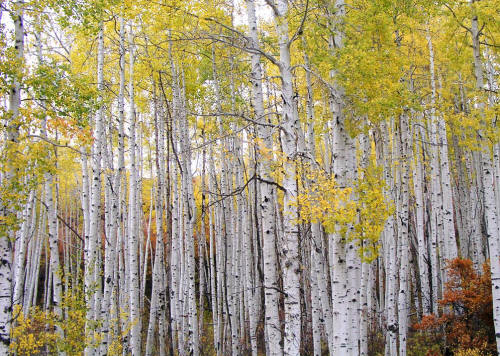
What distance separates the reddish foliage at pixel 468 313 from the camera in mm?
9281

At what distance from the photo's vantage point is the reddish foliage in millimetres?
9281

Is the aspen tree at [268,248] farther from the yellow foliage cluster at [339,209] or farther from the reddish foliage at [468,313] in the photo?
the reddish foliage at [468,313]

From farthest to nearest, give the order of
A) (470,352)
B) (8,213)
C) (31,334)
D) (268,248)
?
(470,352) → (31,334) → (8,213) → (268,248)

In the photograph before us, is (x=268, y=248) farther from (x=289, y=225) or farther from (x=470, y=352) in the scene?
(x=470, y=352)

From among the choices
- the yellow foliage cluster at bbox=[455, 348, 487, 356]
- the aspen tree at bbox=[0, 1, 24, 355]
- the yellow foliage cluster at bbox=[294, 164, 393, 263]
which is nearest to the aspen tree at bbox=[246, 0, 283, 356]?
the yellow foliage cluster at bbox=[294, 164, 393, 263]

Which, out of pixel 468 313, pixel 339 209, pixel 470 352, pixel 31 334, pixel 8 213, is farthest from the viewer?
pixel 468 313

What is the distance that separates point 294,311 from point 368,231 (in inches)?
60.3

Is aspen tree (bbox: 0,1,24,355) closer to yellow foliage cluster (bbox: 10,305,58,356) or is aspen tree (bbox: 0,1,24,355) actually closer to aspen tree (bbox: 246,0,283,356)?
yellow foliage cluster (bbox: 10,305,58,356)

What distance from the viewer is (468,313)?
958cm

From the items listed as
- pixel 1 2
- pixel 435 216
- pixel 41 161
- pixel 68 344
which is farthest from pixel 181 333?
pixel 1 2

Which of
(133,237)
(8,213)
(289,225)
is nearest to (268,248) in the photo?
(289,225)

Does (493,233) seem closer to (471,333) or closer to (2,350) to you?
(471,333)

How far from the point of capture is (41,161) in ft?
18.4

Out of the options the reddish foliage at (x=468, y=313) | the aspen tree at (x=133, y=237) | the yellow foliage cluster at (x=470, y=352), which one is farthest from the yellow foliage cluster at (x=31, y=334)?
the reddish foliage at (x=468, y=313)
